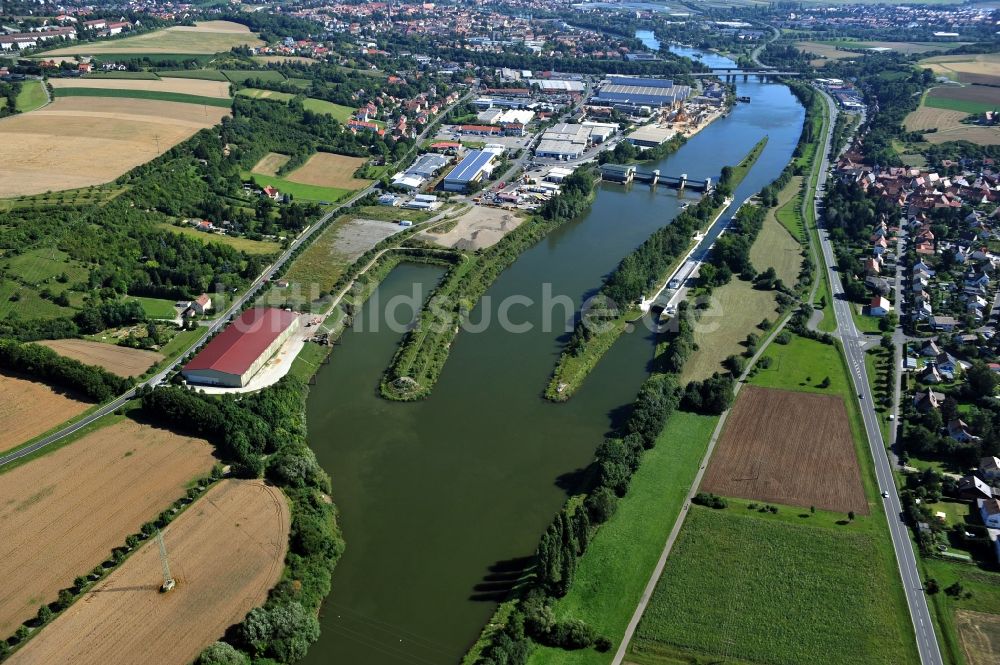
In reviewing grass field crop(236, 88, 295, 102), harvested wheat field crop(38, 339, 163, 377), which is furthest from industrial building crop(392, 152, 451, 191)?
harvested wheat field crop(38, 339, 163, 377)

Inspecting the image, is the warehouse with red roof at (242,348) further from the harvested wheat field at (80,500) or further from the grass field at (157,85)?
the grass field at (157,85)

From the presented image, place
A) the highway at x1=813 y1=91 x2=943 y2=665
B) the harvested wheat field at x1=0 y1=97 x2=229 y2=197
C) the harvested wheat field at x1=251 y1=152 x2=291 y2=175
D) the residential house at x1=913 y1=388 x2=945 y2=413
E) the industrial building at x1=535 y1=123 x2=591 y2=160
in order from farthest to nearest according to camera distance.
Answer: the industrial building at x1=535 y1=123 x2=591 y2=160 < the harvested wheat field at x1=251 y1=152 x2=291 y2=175 < the harvested wheat field at x1=0 y1=97 x2=229 y2=197 < the residential house at x1=913 y1=388 x2=945 y2=413 < the highway at x1=813 y1=91 x2=943 y2=665

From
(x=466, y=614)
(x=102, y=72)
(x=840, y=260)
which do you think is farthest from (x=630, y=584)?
(x=102, y=72)

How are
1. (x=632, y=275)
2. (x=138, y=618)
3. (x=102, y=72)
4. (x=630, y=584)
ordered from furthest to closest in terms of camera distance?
(x=102, y=72) → (x=632, y=275) → (x=630, y=584) → (x=138, y=618)

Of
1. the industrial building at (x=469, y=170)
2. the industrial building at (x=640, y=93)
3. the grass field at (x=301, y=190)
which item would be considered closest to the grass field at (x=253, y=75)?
the grass field at (x=301, y=190)

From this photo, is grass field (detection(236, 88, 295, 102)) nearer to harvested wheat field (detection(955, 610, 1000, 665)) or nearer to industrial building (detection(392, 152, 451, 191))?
industrial building (detection(392, 152, 451, 191))

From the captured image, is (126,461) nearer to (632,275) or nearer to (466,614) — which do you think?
(466,614)
